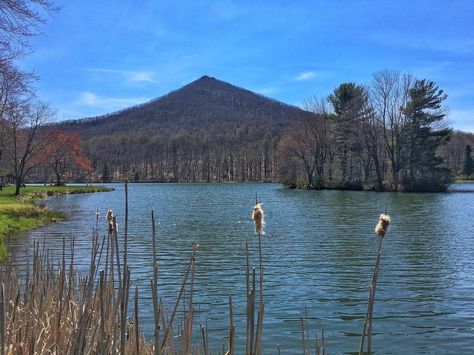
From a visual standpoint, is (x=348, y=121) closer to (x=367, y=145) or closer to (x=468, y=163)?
(x=367, y=145)

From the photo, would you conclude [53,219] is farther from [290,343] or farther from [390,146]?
[390,146]

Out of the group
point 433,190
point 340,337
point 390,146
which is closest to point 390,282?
point 340,337

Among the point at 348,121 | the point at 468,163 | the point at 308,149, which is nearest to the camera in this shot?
the point at 348,121

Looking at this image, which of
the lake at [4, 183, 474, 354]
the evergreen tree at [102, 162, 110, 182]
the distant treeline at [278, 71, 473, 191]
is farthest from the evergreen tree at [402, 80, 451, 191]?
the evergreen tree at [102, 162, 110, 182]

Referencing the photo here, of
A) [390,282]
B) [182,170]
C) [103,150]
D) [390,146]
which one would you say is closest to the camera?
[390,282]

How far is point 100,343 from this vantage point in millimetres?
3320

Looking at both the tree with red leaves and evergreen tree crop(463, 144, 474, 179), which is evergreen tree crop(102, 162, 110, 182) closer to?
the tree with red leaves

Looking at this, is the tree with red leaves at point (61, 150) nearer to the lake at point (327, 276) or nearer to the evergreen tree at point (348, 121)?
the lake at point (327, 276)

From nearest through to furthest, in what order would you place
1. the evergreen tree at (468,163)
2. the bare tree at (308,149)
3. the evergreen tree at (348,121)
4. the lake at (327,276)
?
the lake at (327,276), the evergreen tree at (348,121), the bare tree at (308,149), the evergreen tree at (468,163)

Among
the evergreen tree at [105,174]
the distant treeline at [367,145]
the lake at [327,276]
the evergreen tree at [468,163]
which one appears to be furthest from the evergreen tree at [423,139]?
the evergreen tree at [105,174]

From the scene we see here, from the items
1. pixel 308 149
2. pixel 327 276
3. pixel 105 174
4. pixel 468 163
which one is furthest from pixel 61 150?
pixel 105 174

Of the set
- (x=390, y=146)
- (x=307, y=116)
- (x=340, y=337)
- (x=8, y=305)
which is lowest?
(x=340, y=337)

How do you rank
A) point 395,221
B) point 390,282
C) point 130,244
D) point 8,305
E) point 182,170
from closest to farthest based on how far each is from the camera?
point 8,305, point 390,282, point 130,244, point 395,221, point 182,170

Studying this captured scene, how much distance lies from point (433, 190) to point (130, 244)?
166 feet
